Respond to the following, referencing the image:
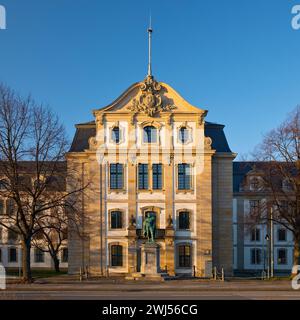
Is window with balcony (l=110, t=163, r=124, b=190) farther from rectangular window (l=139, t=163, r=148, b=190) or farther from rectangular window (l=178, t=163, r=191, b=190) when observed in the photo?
rectangular window (l=178, t=163, r=191, b=190)

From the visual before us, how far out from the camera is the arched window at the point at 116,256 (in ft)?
160

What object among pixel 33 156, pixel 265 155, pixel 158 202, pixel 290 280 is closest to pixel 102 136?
pixel 158 202

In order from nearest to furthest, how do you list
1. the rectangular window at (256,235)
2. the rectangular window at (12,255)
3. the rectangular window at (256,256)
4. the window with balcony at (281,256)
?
the window with balcony at (281,256) → the rectangular window at (256,256) → the rectangular window at (256,235) → the rectangular window at (12,255)

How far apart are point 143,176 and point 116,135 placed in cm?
442

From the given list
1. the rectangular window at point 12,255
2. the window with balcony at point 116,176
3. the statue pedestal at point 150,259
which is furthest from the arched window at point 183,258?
the rectangular window at point 12,255

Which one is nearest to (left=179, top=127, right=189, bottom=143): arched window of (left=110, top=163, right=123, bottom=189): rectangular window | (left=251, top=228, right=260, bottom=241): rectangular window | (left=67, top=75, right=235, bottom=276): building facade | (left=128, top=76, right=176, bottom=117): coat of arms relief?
(left=67, top=75, right=235, bottom=276): building facade

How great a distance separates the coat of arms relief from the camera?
160 feet

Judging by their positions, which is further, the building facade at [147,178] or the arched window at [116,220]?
A: the arched window at [116,220]

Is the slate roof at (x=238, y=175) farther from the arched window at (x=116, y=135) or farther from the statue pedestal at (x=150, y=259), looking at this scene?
the statue pedestal at (x=150, y=259)

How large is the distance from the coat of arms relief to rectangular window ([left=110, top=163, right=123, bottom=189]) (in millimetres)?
5245

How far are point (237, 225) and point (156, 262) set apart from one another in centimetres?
2244

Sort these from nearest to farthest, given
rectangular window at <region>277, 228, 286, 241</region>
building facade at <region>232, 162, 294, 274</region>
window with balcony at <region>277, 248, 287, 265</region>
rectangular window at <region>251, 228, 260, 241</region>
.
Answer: building facade at <region>232, 162, 294, 274</region> < window with balcony at <region>277, 248, 287, 265</region> < rectangular window at <region>251, 228, 260, 241</region> < rectangular window at <region>277, 228, 286, 241</region>

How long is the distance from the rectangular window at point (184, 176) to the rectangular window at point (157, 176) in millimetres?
1711
